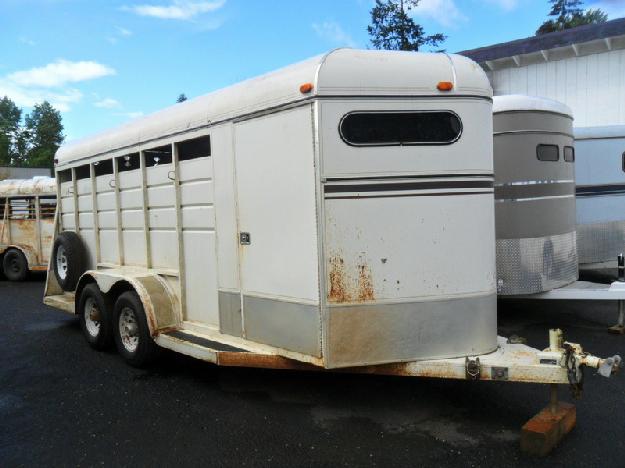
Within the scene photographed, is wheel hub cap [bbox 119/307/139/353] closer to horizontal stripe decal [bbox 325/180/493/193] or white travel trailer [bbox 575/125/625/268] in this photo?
horizontal stripe decal [bbox 325/180/493/193]

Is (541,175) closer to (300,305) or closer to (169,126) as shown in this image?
(300,305)

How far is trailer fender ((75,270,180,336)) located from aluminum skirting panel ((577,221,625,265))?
5908 mm

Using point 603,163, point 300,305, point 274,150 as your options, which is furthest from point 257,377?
point 603,163

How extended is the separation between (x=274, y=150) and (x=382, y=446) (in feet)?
7.29

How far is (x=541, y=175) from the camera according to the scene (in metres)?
6.23

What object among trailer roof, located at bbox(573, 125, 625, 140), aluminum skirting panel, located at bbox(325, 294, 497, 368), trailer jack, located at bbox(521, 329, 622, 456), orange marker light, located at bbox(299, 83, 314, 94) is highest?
trailer roof, located at bbox(573, 125, 625, 140)

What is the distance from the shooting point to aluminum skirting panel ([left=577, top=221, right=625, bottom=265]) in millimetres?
8328

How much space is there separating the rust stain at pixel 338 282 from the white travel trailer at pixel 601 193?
223 inches

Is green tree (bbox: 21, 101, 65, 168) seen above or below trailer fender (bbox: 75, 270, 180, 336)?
above

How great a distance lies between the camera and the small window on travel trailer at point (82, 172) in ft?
23.0

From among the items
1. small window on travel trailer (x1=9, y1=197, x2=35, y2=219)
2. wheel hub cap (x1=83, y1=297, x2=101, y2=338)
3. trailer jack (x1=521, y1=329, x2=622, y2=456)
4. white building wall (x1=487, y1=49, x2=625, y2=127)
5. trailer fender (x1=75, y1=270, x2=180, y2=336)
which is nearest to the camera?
trailer jack (x1=521, y1=329, x2=622, y2=456)

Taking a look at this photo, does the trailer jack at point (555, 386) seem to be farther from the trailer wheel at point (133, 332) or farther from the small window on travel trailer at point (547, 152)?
the trailer wheel at point (133, 332)

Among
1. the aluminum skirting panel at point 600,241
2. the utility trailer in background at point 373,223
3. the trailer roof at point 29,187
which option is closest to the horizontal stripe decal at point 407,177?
the utility trailer in background at point 373,223

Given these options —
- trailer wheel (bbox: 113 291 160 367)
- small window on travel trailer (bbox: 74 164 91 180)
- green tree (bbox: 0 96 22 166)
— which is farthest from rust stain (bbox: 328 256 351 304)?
green tree (bbox: 0 96 22 166)
